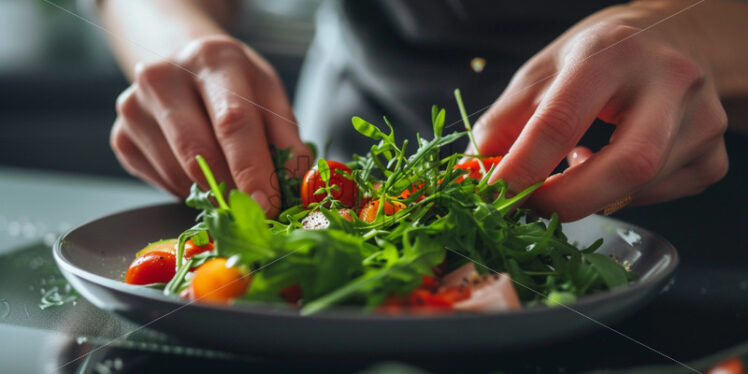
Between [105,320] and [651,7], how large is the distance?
0.68m

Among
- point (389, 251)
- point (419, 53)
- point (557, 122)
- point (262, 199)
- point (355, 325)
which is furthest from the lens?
point (419, 53)

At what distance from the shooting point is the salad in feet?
1.32

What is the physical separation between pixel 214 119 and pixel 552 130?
1.24 feet

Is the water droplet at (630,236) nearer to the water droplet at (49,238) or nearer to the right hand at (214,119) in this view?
the right hand at (214,119)

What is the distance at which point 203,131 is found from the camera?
0.73 meters

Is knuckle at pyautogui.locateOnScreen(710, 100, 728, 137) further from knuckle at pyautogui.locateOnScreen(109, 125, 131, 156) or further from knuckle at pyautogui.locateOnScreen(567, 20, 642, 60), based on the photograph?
knuckle at pyautogui.locateOnScreen(109, 125, 131, 156)

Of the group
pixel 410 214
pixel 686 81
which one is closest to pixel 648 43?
pixel 686 81

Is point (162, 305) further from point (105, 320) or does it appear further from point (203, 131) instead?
point (203, 131)

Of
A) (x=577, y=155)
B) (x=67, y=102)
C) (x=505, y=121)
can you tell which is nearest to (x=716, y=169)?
(x=577, y=155)

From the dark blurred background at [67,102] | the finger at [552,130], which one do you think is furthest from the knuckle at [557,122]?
the dark blurred background at [67,102]

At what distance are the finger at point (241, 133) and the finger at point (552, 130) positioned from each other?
247 millimetres

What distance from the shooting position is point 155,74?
2.54ft

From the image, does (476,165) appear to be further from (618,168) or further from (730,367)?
(730,367)

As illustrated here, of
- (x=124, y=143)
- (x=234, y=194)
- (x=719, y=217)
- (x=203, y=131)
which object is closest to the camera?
(x=234, y=194)
